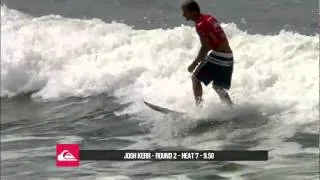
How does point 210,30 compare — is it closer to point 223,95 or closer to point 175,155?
point 223,95

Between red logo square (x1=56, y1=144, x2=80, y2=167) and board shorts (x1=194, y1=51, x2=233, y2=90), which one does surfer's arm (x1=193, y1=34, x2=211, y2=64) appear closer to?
board shorts (x1=194, y1=51, x2=233, y2=90)

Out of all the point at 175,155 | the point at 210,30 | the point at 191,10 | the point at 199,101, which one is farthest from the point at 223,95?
the point at 175,155

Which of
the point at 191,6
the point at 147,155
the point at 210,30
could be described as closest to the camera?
the point at 147,155

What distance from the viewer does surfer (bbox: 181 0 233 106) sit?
4.79 metres

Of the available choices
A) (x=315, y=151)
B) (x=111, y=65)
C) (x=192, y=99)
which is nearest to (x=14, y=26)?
(x=111, y=65)

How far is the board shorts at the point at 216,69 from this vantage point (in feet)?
16.2

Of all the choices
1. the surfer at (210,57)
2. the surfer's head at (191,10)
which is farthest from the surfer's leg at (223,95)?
the surfer's head at (191,10)

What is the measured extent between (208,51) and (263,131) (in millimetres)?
670

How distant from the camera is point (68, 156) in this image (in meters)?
4.43

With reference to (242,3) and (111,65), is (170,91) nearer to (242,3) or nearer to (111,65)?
(111,65)

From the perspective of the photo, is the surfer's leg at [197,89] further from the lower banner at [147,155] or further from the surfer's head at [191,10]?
the lower banner at [147,155]

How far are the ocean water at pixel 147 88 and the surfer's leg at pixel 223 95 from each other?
49 mm

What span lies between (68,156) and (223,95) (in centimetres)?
127

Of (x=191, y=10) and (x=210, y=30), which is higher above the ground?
(x=191, y=10)
